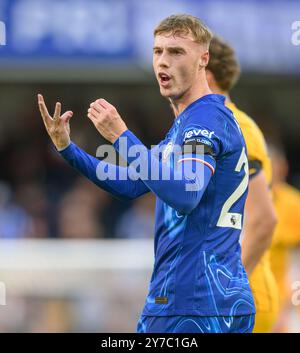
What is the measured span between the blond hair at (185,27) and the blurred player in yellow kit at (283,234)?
3.91 metres

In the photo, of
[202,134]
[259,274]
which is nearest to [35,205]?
[259,274]

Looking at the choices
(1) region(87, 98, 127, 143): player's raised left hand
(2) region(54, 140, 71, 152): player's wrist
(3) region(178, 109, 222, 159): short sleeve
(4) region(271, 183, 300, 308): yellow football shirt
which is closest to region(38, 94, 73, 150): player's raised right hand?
(2) region(54, 140, 71, 152): player's wrist

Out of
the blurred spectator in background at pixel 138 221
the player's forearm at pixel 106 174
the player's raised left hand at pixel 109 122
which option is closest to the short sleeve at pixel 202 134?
the player's raised left hand at pixel 109 122

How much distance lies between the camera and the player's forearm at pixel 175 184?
12.5ft

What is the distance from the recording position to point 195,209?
4074 mm

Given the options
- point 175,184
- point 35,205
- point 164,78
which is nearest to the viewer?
point 175,184

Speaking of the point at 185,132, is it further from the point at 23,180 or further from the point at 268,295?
the point at 23,180

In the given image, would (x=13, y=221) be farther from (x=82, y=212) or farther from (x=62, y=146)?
(x=62, y=146)

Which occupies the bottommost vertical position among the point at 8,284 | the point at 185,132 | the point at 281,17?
the point at 8,284

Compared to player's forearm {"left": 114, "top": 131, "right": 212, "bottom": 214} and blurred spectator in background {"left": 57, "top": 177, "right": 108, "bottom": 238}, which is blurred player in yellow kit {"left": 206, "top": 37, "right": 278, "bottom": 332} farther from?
blurred spectator in background {"left": 57, "top": 177, "right": 108, "bottom": 238}

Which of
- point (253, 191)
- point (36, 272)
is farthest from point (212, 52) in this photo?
point (36, 272)

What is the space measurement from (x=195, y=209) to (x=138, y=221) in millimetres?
7609

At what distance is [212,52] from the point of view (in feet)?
18.2

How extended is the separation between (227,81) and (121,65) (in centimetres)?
630
